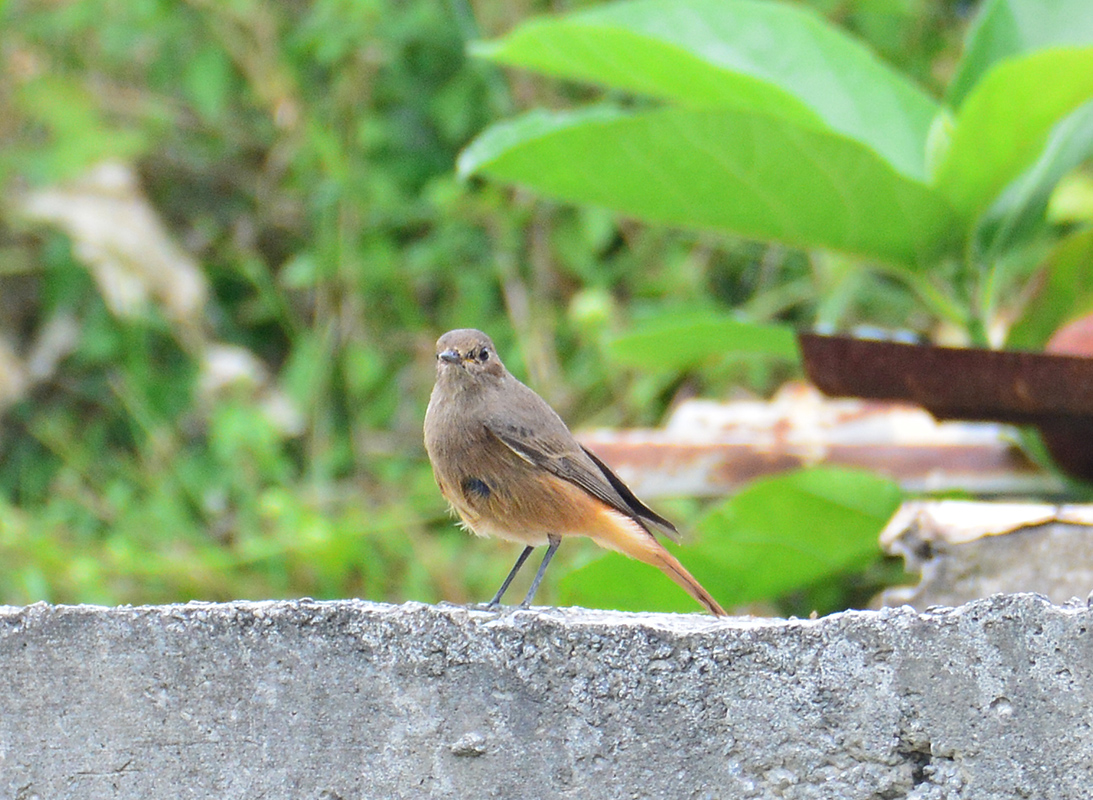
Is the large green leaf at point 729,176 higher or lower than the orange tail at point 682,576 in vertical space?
higher

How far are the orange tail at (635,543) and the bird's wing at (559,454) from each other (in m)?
0.03

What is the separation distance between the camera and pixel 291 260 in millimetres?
7543

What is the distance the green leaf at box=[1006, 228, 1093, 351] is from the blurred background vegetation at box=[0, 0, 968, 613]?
284cm

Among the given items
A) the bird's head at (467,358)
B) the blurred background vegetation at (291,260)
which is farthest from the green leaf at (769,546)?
the blurred background vegetation at (291,260)

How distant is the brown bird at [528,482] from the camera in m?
2.90

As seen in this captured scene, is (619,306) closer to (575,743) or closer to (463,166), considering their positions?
(463,166)

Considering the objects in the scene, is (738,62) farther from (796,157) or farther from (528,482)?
(528,482)

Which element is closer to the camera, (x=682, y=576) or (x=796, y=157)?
(x=682, y=576)

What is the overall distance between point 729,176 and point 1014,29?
0.99 m

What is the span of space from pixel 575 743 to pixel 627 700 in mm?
86

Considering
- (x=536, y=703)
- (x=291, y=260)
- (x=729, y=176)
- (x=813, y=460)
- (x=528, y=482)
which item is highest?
(x=729, y=176)

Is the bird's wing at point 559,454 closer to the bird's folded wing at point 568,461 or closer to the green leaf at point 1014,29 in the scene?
the bird's folded wing at point 568,461

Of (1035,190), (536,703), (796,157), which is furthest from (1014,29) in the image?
(536,703)

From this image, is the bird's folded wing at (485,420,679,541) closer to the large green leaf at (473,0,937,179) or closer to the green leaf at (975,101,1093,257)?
the large green leaf at (473,0,937,179)
